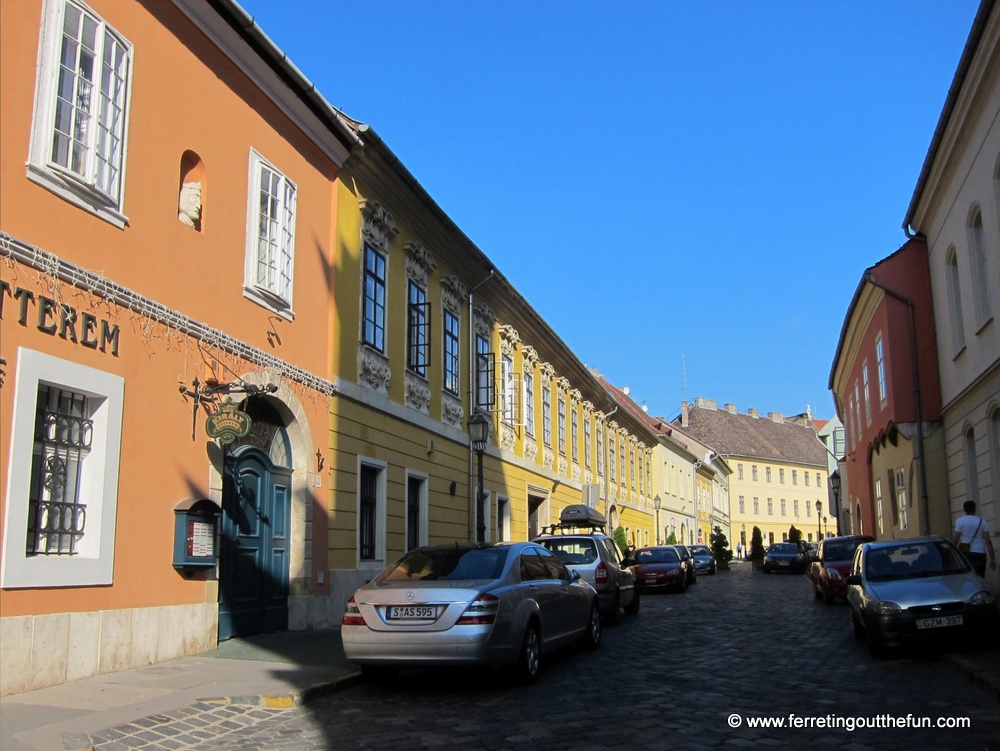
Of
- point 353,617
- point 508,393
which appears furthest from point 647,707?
point 508,393

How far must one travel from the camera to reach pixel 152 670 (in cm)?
1012

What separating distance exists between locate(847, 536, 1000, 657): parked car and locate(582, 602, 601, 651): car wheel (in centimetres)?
351

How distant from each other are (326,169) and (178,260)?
4.98 m

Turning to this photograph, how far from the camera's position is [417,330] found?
1952 centimetres

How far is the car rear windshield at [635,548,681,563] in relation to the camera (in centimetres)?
2786

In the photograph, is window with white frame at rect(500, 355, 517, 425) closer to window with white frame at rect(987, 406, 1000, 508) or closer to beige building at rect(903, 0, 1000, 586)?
beige building at rect(903, 0, 1000, 586)

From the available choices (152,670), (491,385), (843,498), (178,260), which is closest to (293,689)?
(152,670)

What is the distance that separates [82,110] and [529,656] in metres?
7.39

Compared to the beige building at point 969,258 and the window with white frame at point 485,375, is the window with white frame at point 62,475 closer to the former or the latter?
the beige building at point 969,258

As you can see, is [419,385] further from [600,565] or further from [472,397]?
[600,565]

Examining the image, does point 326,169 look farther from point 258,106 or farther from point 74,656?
point 74,656

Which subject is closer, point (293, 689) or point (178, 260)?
point (293, 689)

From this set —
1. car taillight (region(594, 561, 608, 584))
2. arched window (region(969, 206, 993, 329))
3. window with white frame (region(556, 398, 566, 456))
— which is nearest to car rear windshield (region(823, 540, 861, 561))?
arched window (region(969, 206, 993, 329))

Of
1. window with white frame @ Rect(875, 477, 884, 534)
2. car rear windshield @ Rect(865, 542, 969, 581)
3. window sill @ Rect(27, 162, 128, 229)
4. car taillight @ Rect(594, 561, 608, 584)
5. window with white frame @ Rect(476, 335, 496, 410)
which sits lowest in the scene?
car taillight @ Rect(594, 561, 608, 584)
